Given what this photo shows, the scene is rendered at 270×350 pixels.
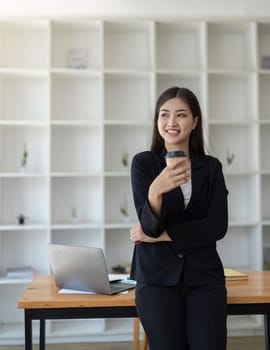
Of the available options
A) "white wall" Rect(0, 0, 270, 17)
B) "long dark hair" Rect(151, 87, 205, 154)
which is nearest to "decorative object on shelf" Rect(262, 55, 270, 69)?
"white wall" Rect(0, 0, 270, 17)

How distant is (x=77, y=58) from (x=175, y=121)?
2259 millimetres

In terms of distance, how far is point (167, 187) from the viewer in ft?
4.37

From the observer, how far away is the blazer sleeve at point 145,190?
1.39 m

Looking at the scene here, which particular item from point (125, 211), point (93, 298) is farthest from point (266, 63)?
point (93, 298)

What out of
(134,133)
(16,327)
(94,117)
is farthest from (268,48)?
(16,327)

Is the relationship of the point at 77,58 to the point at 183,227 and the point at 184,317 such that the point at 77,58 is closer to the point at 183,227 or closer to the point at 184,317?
the point at 183,227

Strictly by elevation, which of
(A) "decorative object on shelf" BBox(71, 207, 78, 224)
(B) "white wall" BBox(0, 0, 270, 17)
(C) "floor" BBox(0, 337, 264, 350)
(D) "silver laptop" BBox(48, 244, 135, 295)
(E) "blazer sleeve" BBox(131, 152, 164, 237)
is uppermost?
(B) "white wall" BBox(0, 0, 270, 17)

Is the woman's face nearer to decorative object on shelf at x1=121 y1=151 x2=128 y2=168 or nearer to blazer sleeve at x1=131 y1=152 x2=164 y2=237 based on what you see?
blazer sleeve at x1=131 y1=152 x2=164 y2=237

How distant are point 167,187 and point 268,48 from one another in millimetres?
2815

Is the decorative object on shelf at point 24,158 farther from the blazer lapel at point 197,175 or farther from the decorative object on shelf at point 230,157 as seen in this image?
the blazer lapel at point 197,175

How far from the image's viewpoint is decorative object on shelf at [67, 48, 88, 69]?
3.51 metres

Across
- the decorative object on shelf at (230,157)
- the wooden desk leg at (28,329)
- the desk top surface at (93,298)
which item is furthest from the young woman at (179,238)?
the decorative object on shelf at (230,157)

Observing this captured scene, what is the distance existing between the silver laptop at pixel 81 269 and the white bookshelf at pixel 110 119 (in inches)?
58.6

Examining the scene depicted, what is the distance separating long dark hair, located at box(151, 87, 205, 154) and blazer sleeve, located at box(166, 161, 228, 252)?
0.14 m
